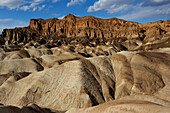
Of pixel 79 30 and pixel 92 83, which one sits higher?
pixel 79 30

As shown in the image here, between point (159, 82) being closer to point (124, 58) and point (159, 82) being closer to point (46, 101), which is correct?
point (124, 58)

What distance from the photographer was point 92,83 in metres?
20.3

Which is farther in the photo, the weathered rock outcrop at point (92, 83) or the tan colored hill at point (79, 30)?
the tan colored hill at point (79, 30)

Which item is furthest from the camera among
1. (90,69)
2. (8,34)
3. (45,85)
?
(8,34)

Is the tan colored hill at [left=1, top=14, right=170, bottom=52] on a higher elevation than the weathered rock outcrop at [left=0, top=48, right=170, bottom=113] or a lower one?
higher

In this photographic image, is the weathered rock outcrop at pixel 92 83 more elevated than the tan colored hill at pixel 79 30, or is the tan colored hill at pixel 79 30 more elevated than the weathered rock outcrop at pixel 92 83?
the tan colored hill at pixel 79 30

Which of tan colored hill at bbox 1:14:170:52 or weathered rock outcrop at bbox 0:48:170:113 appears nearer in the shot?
weathered rock outcrop at bbox 0:48:170:113

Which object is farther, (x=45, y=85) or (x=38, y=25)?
(x=38, y=25)

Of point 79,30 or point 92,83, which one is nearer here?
point 92,83

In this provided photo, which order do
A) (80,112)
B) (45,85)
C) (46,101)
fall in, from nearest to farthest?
(80,112) < (46,101) < (45,85)

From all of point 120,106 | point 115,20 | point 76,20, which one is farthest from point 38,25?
point 120,106

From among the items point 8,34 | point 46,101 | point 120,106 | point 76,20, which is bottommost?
point 46,101

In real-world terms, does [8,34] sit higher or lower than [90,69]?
higher

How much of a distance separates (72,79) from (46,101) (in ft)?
12.9
